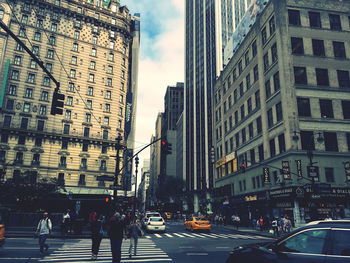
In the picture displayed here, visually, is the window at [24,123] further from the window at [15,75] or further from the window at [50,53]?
the window at [50,53]

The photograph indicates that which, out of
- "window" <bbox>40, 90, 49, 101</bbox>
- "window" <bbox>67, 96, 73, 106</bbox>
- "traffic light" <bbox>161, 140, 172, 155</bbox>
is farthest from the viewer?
"window" <bbox>67, 96, 73, 106</bbox>

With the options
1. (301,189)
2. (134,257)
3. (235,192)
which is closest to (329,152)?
(301,189)

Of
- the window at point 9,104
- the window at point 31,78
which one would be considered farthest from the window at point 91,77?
the window at point 9,104

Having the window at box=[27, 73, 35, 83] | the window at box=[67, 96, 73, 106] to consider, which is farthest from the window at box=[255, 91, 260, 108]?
the window at box=[27, 73, 35, 83]

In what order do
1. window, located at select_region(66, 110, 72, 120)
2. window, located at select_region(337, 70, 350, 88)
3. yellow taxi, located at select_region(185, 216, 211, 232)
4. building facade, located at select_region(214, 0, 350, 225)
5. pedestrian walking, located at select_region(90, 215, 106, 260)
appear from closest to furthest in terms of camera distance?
pedestrian walking, located at select_region(90, 215, 106, 260), yellow taxi, located at select_region(185, 216, 211, 232), building facade, located at select_region(214, 0, 350, 225), window, located at select_region(337, 70, 350, 88), window, located at select_region(66, 110, 72, 120)

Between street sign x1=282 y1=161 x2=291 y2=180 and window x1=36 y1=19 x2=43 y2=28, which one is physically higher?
window x1=36 y1=19 x2=43 y2=28

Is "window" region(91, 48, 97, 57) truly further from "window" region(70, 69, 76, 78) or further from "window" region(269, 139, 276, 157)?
"window" region(269, 139, 276, 157)

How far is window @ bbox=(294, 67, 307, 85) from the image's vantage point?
31016 millimetres

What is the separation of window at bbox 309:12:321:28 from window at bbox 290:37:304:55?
134 inches

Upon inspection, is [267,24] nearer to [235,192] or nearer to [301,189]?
[301,189]

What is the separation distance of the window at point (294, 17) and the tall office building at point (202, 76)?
222 ft

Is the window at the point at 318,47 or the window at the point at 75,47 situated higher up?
the window at the point at 75,47

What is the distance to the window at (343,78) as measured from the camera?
1254 inches

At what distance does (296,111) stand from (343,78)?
851cm
